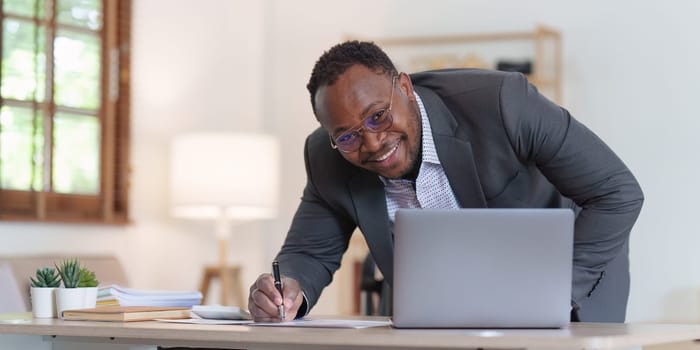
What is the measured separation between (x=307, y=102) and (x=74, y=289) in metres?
3.82

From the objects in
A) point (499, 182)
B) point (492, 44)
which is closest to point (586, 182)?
point (499, 182)

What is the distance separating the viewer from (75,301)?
221 centimetres

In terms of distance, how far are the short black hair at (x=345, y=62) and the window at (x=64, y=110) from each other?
269cm

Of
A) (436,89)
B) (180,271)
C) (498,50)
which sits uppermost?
(498,50)

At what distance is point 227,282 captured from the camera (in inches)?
203

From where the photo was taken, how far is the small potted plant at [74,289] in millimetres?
2199

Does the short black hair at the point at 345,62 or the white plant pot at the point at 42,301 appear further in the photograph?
the white plant pot at the point at 42,301

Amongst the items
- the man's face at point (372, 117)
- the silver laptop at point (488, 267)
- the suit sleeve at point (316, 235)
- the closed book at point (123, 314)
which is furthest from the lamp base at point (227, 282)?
the silver laptop at point (488, 267)

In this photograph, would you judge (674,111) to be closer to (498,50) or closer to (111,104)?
(498,50)

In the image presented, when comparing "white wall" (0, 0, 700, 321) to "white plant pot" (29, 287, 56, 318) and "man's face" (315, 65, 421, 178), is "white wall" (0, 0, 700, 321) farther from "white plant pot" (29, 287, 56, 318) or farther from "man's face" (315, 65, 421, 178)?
"man's face" (315, 65, 421, 178)

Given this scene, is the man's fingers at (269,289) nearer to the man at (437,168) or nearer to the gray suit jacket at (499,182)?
the man at (437,168)

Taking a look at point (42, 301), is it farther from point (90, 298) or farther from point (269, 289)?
point (269, 289)

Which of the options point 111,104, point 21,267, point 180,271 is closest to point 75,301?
point 21,267

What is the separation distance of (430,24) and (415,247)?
13.3 feet
